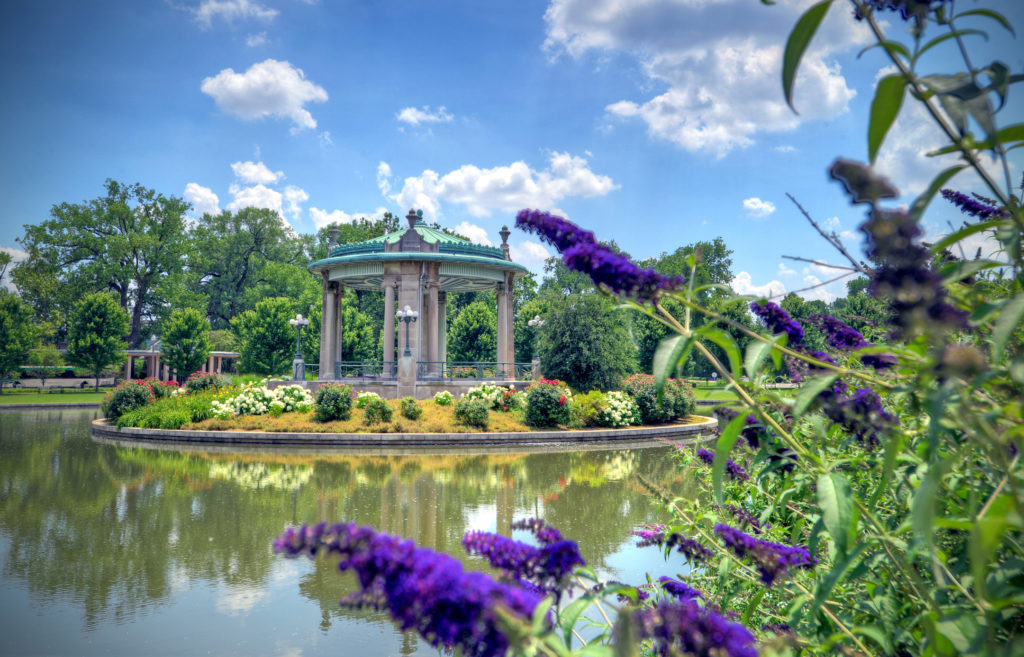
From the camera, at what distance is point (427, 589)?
100 centimetres

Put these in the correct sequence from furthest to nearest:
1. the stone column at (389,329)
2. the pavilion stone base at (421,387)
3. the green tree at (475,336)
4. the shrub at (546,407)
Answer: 1. the green tree at (475,336)
2. the stone column at (389,329)
3. the pavilion stone base at (421,387)
4. the shrub at (546,407)

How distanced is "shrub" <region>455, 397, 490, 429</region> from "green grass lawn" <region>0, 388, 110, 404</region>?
2845 cm

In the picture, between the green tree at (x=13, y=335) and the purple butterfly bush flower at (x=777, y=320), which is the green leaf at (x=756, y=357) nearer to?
the purple butterfly bush flower at (x=777, y=320)

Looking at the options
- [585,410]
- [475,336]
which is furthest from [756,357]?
[475,336]

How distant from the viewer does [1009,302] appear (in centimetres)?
107

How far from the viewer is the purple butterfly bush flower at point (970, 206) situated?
2057 mm

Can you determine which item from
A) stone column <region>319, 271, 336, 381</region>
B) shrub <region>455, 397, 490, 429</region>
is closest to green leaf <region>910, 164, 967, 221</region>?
shrub <region>455, 397, 490, 429</region>

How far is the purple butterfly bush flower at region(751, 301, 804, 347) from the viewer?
1.99m

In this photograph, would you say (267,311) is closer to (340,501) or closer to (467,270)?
(467,270)

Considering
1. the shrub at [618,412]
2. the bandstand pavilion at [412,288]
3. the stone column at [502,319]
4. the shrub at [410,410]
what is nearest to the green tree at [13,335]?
the bandstand pavilion at [412,288]

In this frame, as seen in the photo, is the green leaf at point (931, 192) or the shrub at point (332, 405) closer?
the green leaf at point (931, 192)

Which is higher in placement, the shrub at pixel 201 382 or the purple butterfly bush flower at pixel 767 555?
the shrub at pixel 201 382

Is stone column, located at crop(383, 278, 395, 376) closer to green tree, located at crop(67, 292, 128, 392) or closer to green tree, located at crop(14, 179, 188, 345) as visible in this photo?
green tree, located at crop(67, 292, 128, 392)

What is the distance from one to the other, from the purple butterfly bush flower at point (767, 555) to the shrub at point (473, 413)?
16.8 metres
